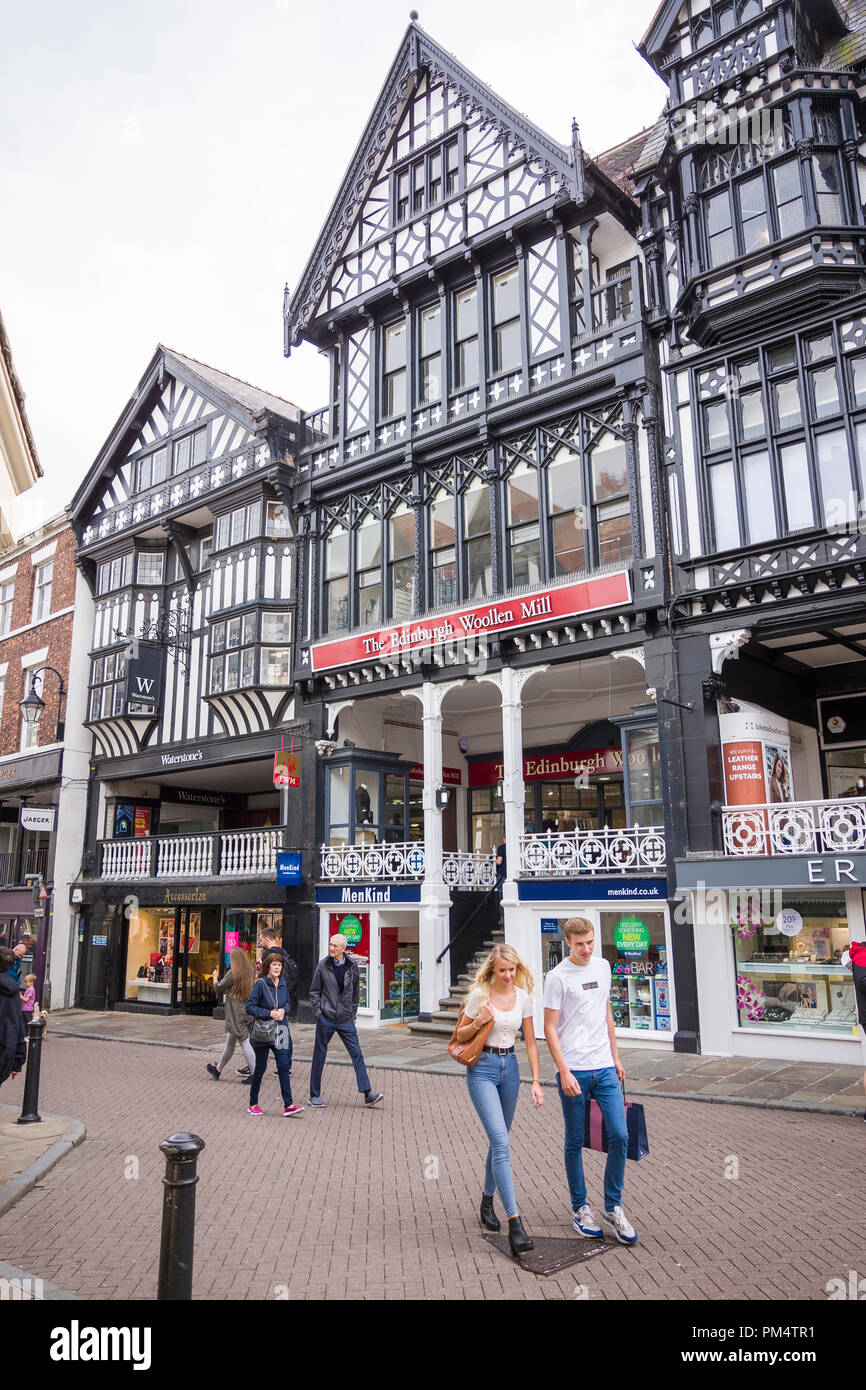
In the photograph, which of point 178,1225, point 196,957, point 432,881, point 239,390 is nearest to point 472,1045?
point 178,1225

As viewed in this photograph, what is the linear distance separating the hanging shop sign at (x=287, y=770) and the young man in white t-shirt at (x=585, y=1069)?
13.7 m

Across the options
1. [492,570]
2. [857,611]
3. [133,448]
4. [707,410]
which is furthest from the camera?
[133,448]

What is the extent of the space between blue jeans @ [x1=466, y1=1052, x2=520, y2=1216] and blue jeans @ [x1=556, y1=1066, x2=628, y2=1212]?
1.20 ft

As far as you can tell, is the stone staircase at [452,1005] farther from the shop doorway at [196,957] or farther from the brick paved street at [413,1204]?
the shop doorway at [196,957]

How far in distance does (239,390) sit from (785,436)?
16.1 metres

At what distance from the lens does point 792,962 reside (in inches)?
512

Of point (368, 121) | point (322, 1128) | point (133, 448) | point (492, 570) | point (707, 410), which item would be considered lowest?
point (322, 1128)

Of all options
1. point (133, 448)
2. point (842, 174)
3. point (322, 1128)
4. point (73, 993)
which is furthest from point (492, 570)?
point (73, 993)

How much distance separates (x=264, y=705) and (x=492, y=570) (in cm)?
634

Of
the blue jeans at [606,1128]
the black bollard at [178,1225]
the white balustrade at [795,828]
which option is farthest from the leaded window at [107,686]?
the black bollard at [178,1225]

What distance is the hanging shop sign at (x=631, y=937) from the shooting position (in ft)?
47.6

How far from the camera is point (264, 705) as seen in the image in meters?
20.7
